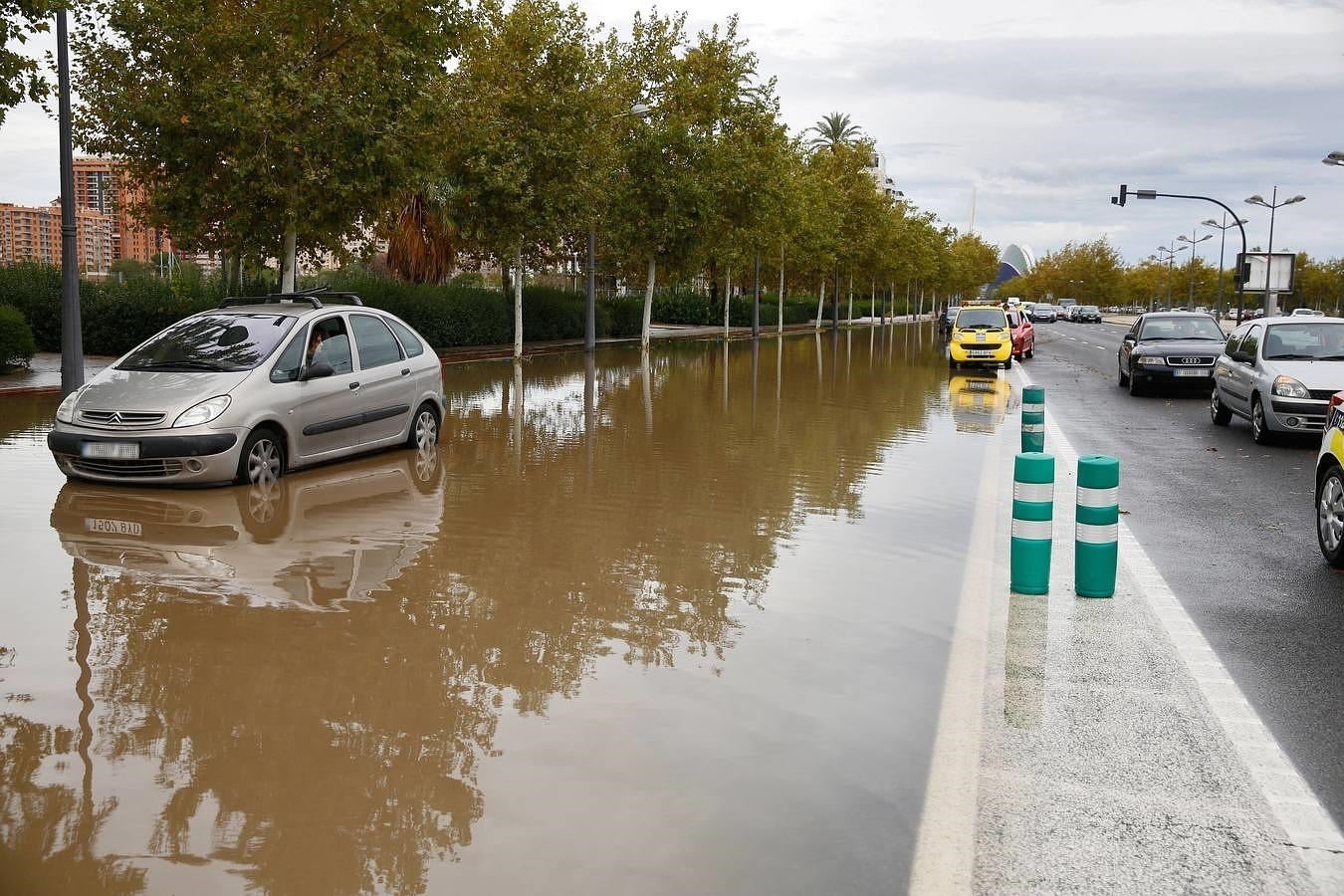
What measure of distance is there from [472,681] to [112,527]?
4.63 metres

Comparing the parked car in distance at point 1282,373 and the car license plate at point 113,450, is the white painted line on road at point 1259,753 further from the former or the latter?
the parked car in distance at point 1282,373

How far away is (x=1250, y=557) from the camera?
8.33 meters

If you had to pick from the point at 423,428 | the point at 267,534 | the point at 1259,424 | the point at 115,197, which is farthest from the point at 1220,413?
the point at 115,197

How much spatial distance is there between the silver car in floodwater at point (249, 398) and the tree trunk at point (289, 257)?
8.57 m

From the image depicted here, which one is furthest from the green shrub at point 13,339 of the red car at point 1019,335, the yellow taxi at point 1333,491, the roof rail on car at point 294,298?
the red car at point 1019,335

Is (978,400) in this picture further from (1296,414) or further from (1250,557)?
(1250,557)

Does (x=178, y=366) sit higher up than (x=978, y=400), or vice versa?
(x=178, y=366)

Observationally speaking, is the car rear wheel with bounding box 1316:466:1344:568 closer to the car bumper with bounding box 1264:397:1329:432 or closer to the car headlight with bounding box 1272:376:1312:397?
the car bumper with bounding box 1264:397:1329:432

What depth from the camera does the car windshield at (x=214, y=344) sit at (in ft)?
35.6

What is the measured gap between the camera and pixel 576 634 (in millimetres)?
6086

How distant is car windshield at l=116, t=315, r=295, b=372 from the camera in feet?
35.6

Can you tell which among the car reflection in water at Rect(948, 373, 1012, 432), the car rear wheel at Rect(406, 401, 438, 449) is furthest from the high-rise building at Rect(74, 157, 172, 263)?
the car reflection in water at Rect(948, 373, 1012, 432)

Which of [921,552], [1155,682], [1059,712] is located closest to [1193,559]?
[921,552]

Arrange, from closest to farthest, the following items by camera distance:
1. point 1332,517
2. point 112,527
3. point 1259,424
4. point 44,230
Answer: point 1332,517, point 112,527, point 1259,424, point 44,230
